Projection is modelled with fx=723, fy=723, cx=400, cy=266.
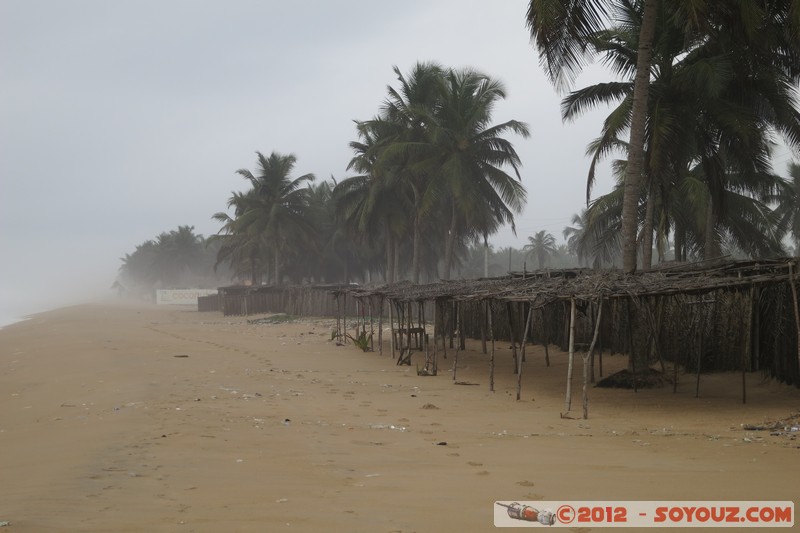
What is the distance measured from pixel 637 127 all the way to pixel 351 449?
8984 millimetres

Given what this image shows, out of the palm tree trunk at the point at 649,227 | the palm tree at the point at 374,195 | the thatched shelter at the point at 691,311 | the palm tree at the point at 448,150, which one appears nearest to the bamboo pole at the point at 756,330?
the thatched shelter at the point at 691,311

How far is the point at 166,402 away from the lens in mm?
11758

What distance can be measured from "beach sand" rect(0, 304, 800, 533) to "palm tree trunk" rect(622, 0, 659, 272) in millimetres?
2883

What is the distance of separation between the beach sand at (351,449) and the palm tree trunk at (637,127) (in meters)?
2.88

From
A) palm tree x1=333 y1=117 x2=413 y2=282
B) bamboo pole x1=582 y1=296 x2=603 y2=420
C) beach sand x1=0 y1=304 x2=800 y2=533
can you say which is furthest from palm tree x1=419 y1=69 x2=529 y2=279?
bamboo pole x1=582 y1=296 x2=603 y2=420

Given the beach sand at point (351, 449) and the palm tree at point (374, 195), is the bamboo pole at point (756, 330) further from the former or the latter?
the palm tree at point (374, 195)

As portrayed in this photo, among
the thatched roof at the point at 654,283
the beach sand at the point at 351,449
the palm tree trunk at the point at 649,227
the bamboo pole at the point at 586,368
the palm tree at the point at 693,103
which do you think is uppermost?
the palm tree at the point at 693,103

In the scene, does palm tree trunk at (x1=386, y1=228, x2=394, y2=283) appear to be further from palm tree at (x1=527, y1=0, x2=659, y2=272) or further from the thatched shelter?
palm tree at (x1=527, y1=0, x2=659, y2=272)

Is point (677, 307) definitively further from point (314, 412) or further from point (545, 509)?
point (545, 509)

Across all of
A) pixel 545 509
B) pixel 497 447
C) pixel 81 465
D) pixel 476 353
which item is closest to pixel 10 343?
pixel 476 353

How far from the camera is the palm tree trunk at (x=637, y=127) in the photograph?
13.9m

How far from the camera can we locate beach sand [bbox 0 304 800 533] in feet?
19.1

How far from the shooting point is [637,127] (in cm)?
1387

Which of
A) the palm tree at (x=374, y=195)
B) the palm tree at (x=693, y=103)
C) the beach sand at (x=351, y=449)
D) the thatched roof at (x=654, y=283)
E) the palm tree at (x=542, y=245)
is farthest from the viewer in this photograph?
the palm tree at (x=542, y=245)
